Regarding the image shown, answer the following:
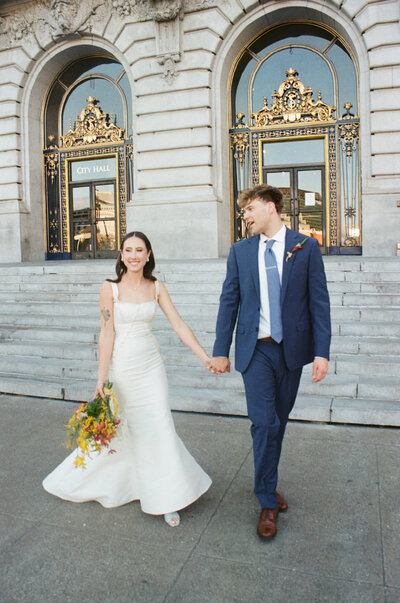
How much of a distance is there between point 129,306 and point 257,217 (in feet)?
3.56

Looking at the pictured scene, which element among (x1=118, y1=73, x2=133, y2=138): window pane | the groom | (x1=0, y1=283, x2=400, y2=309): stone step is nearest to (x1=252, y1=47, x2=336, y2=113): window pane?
(x1=118, y1=73, x2=133, y2=138): window pane

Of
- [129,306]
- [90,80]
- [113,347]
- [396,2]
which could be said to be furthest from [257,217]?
[90,80]

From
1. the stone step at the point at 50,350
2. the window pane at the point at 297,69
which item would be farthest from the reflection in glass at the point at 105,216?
the stone step at the point at 50,350

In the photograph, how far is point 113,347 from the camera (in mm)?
3561

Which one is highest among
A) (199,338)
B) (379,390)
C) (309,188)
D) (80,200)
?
(80,200)

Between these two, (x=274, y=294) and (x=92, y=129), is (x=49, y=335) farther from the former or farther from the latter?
(x=92, y=129)

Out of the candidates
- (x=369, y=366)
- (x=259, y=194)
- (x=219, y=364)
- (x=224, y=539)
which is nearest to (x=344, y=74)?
(x=369, y=366)

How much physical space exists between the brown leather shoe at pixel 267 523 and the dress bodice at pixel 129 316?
1.44 meters

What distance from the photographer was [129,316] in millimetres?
3529

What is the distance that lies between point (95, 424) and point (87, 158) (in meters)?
14.5

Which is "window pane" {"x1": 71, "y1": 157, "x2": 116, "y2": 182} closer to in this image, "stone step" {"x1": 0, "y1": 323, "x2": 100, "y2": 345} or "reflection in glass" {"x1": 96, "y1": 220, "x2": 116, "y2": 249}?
"reflection in glass" {"x1": 96, "y1": 220, "x2": 116, "y2": 249}

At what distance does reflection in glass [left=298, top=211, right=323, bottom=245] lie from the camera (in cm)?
1431

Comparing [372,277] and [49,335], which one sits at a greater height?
[372,277]

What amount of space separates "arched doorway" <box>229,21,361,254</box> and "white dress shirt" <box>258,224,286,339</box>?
11161 mm
